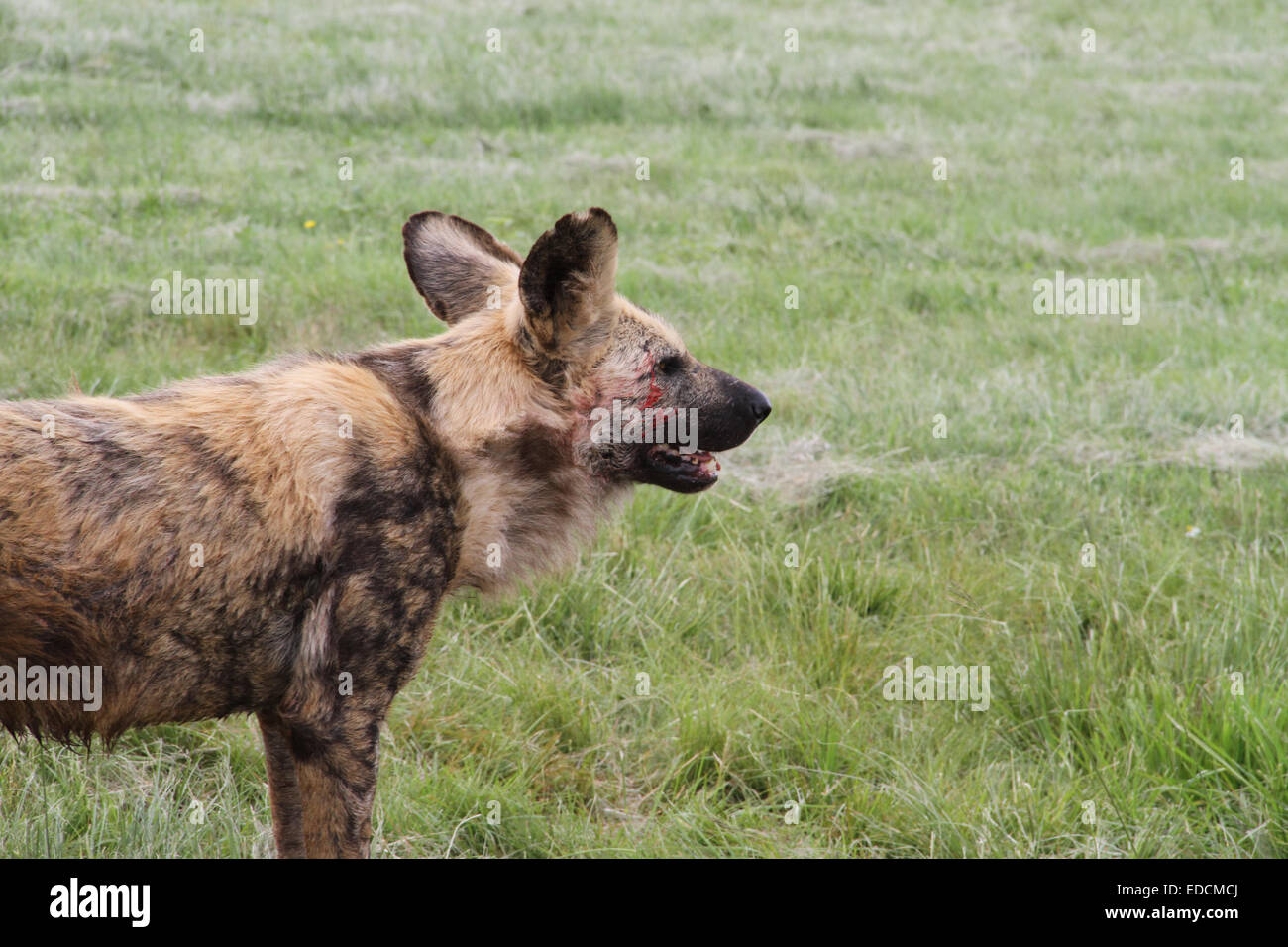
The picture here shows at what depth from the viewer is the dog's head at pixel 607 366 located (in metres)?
2.97

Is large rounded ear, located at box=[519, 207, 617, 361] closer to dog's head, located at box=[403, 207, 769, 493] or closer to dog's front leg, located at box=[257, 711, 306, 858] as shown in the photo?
dog's head, located at box=[403, 207, 769, 493]

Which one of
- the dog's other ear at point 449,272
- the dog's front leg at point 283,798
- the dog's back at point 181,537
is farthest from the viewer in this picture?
the dog's other ear at point 449,272

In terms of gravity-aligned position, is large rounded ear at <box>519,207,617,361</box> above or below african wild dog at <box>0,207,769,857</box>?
above

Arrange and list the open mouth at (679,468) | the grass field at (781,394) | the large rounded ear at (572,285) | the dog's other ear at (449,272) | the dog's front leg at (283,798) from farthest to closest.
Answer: the dog's other ear at (449,272), the grass field at (781,394), the open mouth at (679,468), the dog's front leg at (283,798), the large rounded ear at (572,285)

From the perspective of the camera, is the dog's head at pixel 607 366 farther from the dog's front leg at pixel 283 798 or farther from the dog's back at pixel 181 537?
the dog's front leg at pixel 283 798

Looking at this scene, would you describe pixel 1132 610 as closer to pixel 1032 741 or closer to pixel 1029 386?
pixel 1032 741

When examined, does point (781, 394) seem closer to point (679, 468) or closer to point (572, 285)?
point (679, 468)

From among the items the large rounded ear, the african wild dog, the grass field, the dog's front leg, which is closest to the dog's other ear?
the african wild dog

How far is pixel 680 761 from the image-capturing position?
3576mm

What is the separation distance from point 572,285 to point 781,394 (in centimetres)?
310

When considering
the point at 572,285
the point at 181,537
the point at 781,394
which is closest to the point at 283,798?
the point at 181,537

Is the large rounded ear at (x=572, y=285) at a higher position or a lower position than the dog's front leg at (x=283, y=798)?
Answer: higher

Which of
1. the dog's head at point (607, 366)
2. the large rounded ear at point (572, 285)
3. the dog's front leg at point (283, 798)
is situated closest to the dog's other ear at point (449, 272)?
the dog's head at point (607, 366)

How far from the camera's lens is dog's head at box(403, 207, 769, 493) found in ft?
9.74
